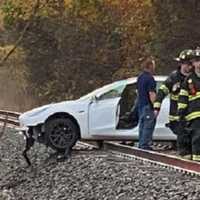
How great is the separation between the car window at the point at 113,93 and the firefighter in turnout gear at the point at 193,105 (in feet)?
11.7

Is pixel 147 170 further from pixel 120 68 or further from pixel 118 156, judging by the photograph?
pixel 120 68

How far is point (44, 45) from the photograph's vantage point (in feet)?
120

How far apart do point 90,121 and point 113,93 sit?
0.77 meters

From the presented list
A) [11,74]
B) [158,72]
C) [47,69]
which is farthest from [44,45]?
[158,72]

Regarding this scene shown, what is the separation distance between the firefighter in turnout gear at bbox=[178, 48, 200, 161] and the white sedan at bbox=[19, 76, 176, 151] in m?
3.25

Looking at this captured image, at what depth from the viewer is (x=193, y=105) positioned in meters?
11.8

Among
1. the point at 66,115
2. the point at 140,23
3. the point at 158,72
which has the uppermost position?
the point at 140,23

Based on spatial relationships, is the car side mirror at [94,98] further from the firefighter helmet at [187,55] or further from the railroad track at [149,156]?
the firefighter helmet at [187,55]

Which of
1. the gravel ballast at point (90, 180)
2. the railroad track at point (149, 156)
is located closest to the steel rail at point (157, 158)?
the railroad track at point (149, 156)

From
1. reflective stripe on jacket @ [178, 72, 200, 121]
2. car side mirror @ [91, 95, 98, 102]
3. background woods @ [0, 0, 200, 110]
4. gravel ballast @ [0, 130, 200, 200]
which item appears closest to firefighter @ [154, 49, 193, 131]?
reflective stripe on jacket @ [178, 72, 200, 121]

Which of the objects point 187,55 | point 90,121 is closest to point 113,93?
point 90,121

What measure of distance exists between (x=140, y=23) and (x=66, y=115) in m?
17.8

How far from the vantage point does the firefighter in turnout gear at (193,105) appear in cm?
1164

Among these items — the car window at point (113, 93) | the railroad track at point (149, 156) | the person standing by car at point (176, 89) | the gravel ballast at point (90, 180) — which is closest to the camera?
the gravel ballast at point (90, 180)
